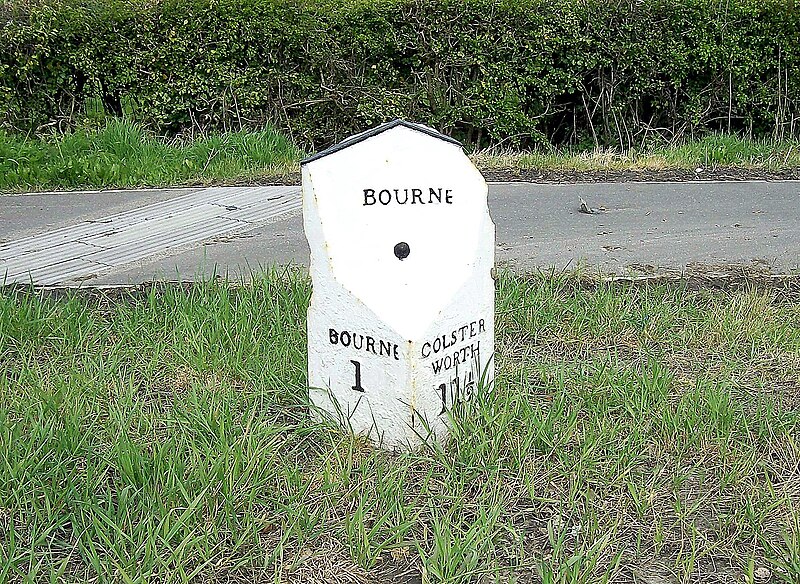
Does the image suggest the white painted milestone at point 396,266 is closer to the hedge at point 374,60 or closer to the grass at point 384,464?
the grass at point 384,464

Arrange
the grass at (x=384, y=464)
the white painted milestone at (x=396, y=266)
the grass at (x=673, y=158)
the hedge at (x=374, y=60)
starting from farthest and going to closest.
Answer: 1. the hedge at (x=374, y=60)
2. the grass at (x=673, y=158)
3. the white painted milestone at (x=396, y=266)
4. the grass at (x=384, y=464)

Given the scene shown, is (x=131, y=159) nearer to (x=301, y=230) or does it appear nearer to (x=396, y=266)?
(x=301, y=230)

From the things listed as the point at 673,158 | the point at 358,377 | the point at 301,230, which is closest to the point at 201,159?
the point at 301,230

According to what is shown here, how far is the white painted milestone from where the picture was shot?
9.20ft

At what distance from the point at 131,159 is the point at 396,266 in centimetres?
560

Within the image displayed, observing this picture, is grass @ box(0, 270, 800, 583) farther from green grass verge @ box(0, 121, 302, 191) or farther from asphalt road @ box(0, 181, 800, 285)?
green grass verge @ box(0, 121, 302, 191)

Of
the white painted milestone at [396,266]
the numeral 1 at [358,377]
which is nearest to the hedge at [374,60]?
the white painted milestone at [396,266]

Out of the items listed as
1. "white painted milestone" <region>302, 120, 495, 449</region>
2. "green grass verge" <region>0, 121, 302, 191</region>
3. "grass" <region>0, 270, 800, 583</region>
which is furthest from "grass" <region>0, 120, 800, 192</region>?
"white painted milestone" <region>302, 120, 495, 449</region>

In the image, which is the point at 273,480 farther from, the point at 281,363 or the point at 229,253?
the point at 229,253

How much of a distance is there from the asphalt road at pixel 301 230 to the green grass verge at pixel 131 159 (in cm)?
39

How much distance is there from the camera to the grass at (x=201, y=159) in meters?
7.55

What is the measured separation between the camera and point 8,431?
2900mm

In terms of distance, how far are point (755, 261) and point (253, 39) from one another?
5.18 metres

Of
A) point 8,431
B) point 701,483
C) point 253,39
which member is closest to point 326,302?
point 8,431
